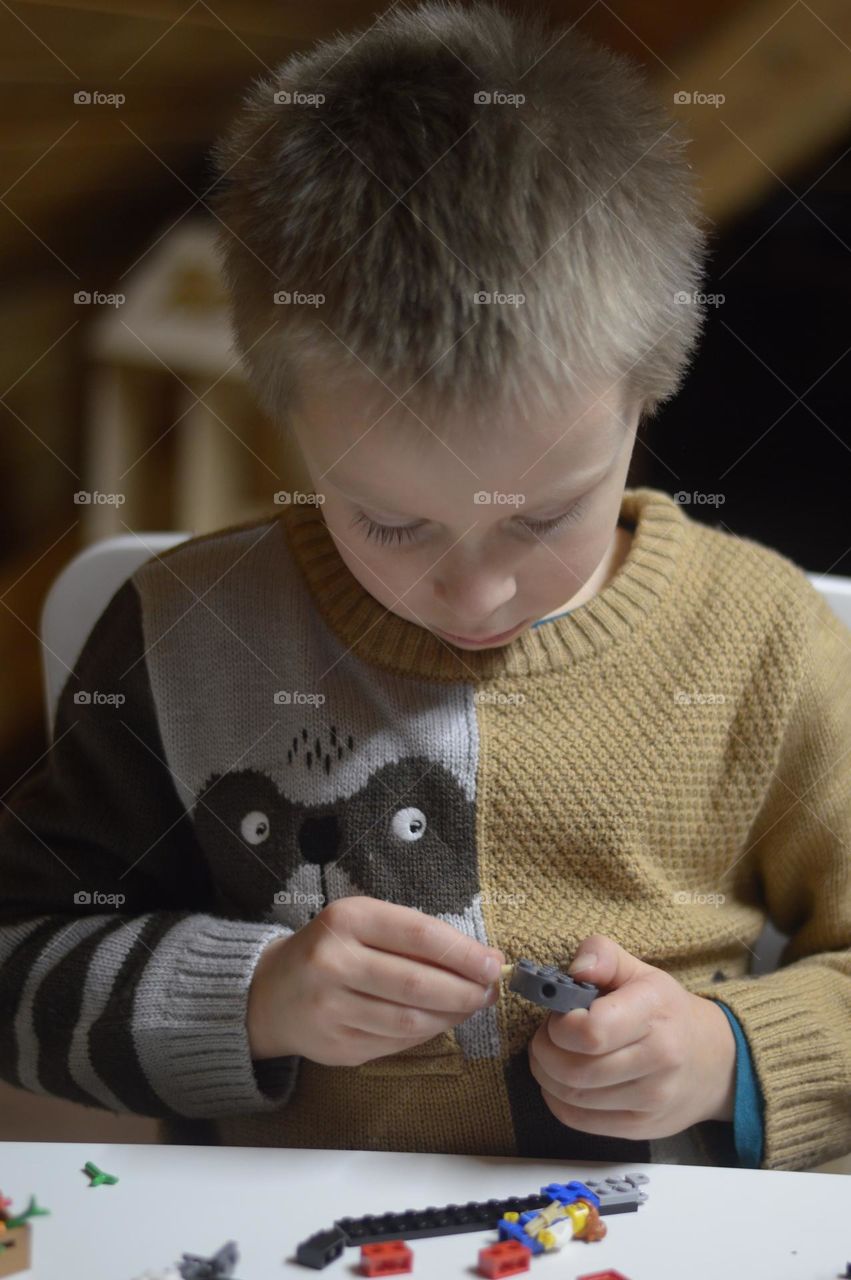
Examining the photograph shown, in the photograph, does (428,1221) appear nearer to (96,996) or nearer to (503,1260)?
(503,1260)

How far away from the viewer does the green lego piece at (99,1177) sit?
562 mm

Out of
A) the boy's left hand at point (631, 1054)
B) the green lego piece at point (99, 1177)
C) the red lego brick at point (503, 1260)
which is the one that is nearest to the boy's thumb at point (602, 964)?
the boy's left hand at point (631, 1054)

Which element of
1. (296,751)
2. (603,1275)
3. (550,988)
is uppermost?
(296,751)

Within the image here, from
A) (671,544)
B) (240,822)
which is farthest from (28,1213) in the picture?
(671,544)

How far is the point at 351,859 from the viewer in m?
0.65

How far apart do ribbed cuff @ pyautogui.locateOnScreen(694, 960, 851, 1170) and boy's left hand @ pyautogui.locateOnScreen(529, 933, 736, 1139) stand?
0.02 m

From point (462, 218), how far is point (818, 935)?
41 cm

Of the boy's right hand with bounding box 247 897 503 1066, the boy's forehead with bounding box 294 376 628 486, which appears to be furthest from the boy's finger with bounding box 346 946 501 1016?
the boy's forehead with bounding box 294 376 628 486

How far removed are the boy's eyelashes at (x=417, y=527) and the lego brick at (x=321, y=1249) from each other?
30 centimetres

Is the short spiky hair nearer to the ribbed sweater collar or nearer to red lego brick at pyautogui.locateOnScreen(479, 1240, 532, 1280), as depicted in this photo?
the ribbed sweater collar

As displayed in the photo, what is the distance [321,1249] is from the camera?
1.65ft

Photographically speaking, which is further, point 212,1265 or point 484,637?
point 484,637

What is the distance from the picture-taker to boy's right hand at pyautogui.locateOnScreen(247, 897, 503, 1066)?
0.58 metres

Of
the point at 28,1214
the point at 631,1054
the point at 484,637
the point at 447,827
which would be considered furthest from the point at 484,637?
the point at 28,1214
